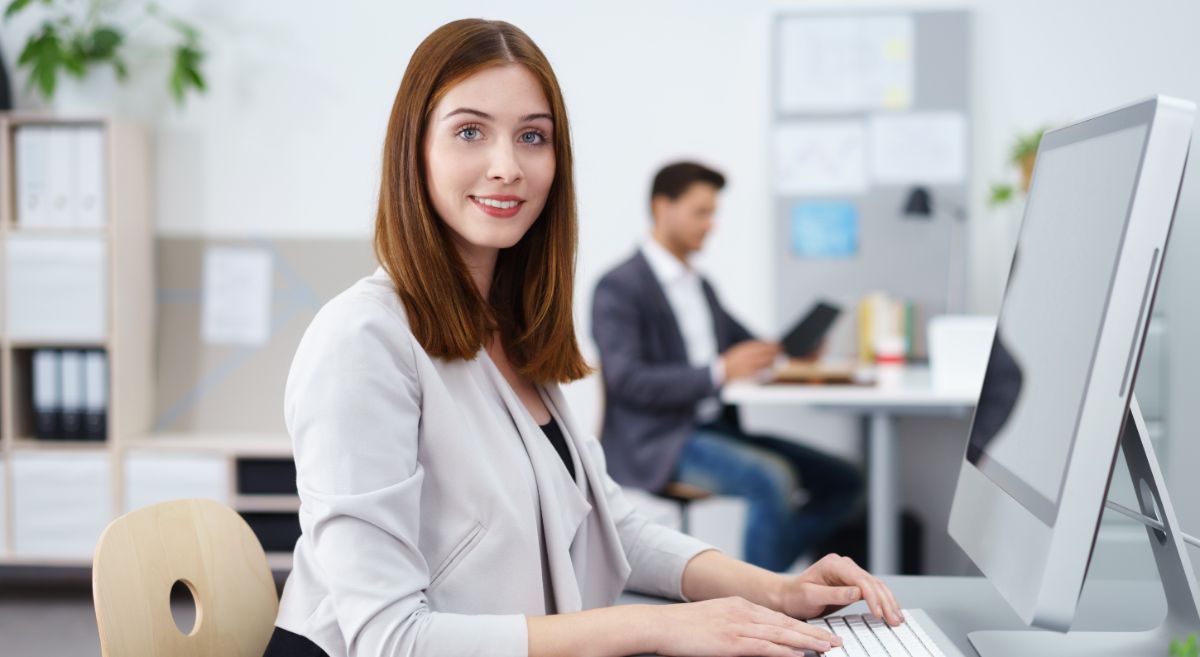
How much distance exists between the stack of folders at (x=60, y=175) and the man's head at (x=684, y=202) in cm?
189

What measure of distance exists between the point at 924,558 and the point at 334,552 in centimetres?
316

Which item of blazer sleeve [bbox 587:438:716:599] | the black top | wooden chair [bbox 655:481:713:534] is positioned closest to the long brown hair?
the black top

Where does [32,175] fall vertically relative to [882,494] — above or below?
above

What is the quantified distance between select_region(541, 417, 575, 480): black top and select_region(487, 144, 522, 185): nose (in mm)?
306

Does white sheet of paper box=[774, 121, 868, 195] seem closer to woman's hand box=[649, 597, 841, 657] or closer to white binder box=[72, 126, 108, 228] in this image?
white binder box=[72, 126, 108, 228]

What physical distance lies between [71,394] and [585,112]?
6.73ft

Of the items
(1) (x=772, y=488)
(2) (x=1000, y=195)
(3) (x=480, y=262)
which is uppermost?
(2) (x=1000, y=195)

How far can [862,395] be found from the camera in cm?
284

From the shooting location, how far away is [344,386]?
956mm

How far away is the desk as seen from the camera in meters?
2.82

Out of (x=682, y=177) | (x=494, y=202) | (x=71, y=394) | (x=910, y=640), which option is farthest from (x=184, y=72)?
(x=910, y=640)

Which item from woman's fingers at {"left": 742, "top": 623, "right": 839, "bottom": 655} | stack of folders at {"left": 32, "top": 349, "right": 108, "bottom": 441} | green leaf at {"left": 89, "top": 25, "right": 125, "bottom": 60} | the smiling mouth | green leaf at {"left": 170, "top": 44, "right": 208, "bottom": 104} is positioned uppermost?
green leaf at {"left": 89, "top": 25, "right": 125, "bottom": 60}

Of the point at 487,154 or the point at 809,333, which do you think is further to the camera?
the point at 809,333

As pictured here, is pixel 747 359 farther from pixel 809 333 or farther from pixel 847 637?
pixel 847 637
